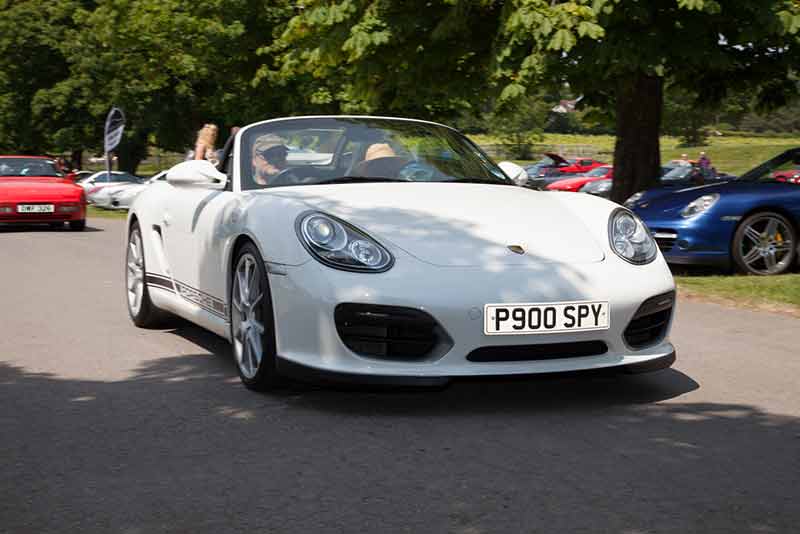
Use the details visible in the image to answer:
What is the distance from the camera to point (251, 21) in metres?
34.7

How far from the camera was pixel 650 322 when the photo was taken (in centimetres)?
528

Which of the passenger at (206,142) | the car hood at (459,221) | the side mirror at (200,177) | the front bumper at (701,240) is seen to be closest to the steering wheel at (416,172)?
the car hood at (459,221)

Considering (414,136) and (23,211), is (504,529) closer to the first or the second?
(414,136)

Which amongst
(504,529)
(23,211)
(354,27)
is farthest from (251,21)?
(504,529)

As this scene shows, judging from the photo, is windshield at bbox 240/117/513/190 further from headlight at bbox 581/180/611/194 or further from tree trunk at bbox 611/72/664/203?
headlight at bbox 581/180/611/194

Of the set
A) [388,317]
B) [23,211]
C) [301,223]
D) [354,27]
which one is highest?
[354,27]

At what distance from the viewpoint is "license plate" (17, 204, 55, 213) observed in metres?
19.4

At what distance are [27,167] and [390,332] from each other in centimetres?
1702

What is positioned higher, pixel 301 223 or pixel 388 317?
pixel 301 223

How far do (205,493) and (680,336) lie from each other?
14.0 ft

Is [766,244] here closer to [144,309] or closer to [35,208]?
[144,309]

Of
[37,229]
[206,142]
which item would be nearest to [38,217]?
[37,229]

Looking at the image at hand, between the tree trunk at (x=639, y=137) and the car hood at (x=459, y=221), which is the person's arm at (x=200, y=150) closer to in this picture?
the tree trunk at (x=639, y=137)

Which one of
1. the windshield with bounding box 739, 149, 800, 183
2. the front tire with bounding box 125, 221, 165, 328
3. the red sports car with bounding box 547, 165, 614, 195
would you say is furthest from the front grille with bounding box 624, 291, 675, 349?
the red sports car with bounding box 547, 165, 614, 195
